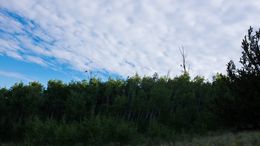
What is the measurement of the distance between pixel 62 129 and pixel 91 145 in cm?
Answer: 462

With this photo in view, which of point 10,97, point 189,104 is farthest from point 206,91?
point 10,97

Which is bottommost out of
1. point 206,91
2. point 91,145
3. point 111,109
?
point 91,145

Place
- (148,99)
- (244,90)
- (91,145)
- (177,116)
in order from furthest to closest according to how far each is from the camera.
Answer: (148,99) < (177,116) < (91,145) < (244,90)

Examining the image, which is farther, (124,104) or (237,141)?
(124,104)

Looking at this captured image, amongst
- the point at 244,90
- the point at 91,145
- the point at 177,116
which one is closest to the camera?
the point at 244,90

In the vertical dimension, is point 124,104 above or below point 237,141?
above

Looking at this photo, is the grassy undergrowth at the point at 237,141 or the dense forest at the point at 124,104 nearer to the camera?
the grassy undergrowth at the point at 237,141

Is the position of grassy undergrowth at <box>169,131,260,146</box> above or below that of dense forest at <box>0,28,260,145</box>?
below

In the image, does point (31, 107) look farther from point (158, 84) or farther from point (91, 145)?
point (91, 145)

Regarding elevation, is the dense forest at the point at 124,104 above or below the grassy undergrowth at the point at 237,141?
above

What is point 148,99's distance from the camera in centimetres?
6191

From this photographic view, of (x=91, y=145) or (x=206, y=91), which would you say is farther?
(x=206, y=91)

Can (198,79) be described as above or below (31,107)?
above

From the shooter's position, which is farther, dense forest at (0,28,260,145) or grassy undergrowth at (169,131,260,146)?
dense forest at (0,28,260,145)
